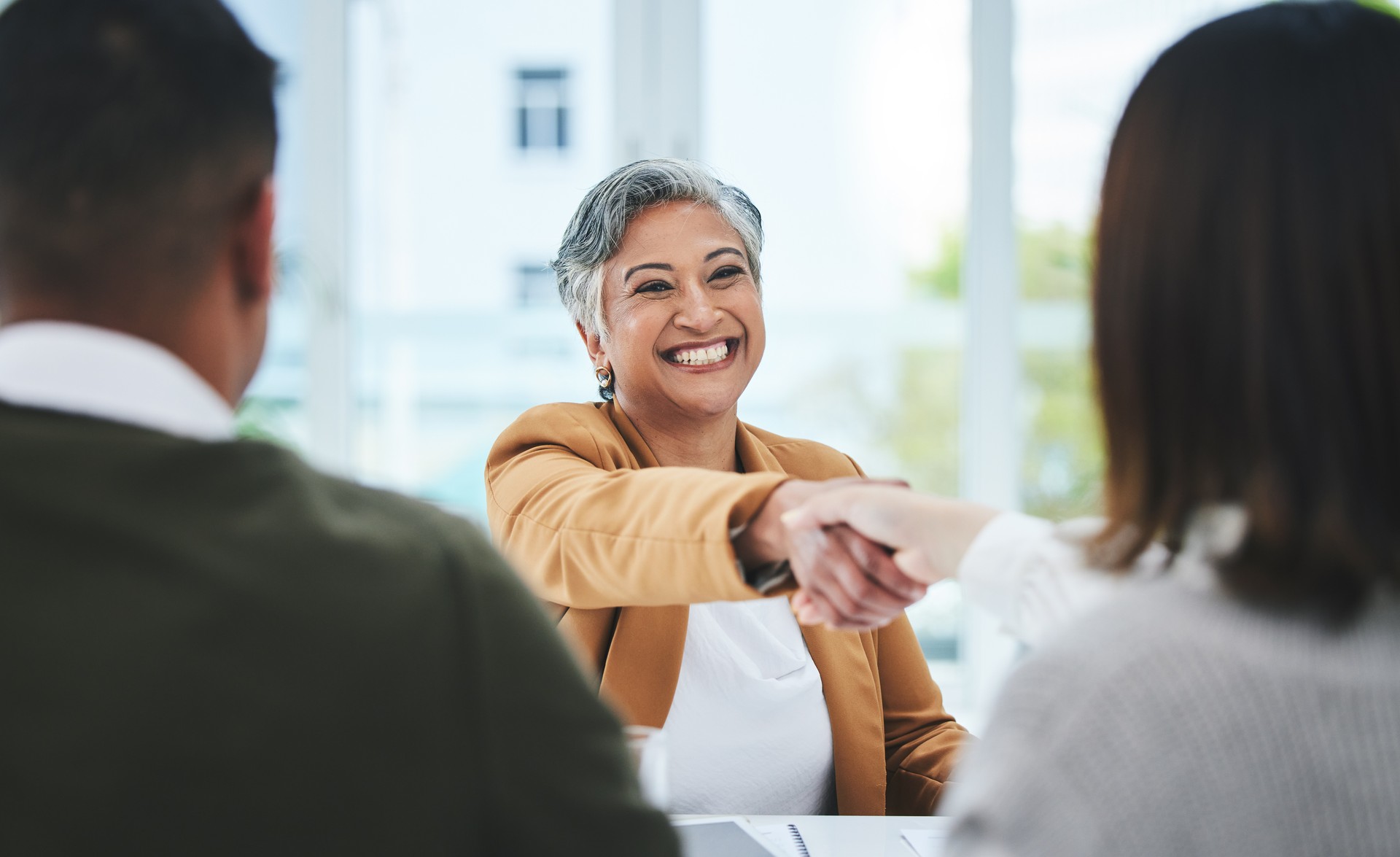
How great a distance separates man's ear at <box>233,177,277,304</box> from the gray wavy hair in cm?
110

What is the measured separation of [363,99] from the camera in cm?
356

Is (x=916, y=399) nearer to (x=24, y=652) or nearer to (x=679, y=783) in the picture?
(x=679, y=783)

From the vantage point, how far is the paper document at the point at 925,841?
1.15 metres

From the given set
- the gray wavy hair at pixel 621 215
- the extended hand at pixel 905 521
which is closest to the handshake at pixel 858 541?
the extended hand at pixel 905 521

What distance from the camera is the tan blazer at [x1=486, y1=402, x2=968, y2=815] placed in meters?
1.21

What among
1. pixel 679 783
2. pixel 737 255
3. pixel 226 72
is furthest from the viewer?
pixel 737 255

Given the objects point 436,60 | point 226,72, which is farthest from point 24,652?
point 436,60

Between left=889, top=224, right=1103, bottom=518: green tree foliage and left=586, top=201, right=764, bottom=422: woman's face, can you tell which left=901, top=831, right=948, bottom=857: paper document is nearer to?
left=586, top=201, right=764, bottom=422: woman's face

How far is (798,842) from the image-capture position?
1.18 metres

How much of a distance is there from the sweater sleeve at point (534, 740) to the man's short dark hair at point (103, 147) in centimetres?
28

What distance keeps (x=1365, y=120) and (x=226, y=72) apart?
688 mm

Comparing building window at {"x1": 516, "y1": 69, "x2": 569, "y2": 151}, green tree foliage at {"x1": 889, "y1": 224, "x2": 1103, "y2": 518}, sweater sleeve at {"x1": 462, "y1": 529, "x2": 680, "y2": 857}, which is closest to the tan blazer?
sweater sleeve at {"x1": 462, "y1": 529, "x2": 680, "y2": 857}

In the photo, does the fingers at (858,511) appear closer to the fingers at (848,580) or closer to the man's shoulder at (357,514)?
the fingers at (848,580)

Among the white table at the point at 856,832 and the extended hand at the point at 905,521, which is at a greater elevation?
the extended hand at the point at 905,521
